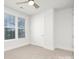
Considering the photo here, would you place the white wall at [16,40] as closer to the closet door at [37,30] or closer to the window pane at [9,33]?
the window pane at [9,33]

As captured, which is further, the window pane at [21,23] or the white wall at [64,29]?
the window pane at [21,23]

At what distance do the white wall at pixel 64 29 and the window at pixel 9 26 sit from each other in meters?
2.70

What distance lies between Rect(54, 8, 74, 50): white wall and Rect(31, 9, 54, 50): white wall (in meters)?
0.50

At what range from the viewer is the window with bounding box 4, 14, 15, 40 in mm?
4600

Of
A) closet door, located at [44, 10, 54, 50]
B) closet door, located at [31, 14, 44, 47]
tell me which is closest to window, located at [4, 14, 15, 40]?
closet door, located at [31, 14, 44, 47]

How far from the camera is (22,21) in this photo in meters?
5.84

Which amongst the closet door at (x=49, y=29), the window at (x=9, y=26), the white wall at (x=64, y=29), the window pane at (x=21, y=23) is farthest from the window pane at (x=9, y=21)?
the white wall at (x=64, y=29)

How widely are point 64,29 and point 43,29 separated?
1359 mm

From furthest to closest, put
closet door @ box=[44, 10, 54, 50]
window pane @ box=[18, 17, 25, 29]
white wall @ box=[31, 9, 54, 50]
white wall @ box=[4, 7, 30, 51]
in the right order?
1. window pane @ box=[18, 17, 25, 29]
2. white wall @ box=[31, 9, 54, 50]
3. closet door @ box=[44, 10, 54, 50]
4. white wall @ box=[4, 7, 30, 51]

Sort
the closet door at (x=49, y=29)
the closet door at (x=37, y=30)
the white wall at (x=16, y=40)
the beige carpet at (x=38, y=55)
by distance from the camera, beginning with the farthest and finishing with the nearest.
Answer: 1. the closet door at (x=37, y=30)
2. the closet door at (x=49, y=29)
3. the white wall at (x=16, y=40)
4. the beige carpet at (x=38, y=55)

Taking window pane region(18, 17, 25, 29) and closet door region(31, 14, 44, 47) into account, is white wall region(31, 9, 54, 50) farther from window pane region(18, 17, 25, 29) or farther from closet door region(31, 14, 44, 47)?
window pane region(18, 17, 25, 29)

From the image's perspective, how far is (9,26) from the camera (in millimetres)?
4746

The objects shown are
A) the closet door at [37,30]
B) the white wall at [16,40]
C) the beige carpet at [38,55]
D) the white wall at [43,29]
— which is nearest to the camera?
the beige carpet at [38,55]

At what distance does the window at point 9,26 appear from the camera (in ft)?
15.1
